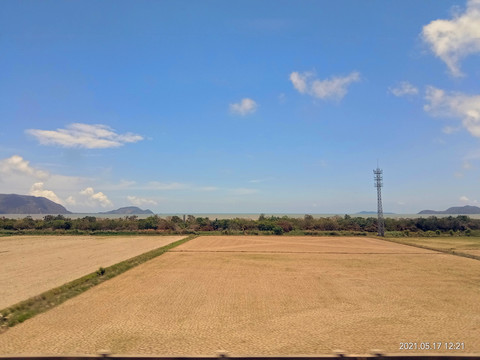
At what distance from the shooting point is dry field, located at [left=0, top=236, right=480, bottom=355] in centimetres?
982

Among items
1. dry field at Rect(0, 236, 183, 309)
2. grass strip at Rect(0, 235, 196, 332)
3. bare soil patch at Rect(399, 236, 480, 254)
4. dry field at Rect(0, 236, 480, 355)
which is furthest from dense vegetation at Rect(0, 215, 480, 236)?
dry field at Rect(0, 236, 480, 355)

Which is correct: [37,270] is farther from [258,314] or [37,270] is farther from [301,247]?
[301,247]

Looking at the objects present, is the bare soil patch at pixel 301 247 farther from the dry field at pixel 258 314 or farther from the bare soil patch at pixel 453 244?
the dry field at pixel 258 314

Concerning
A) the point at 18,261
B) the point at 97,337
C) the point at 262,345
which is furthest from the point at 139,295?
the point at 18,261

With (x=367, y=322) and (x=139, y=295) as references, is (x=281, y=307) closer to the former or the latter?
(x=367, y=322)

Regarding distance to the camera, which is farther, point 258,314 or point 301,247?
point 301,247

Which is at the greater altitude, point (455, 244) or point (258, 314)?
point (258, 314)

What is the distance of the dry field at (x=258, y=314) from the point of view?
9.82 meters
